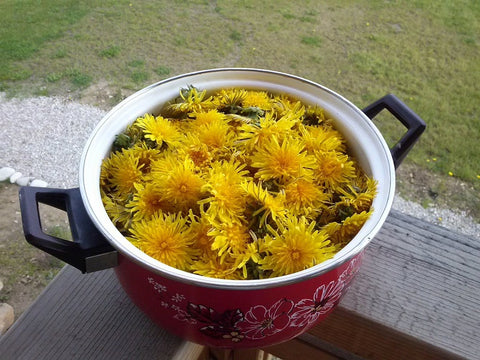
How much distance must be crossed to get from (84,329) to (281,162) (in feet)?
1.13

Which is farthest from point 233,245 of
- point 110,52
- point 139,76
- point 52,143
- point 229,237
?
point 110,52

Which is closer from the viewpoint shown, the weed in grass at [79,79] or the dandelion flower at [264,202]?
the dandelion flower at [264,202]

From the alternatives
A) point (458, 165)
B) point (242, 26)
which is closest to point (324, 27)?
point (242, 26)

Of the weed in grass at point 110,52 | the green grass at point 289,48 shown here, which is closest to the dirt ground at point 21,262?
the green grass at point 289,48

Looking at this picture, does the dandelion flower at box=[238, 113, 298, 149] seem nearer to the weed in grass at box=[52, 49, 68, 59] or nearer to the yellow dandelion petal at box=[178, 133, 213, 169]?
the yellow dandelion petal at box=[178, 133, 213, 169]

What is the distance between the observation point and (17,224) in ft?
4.92

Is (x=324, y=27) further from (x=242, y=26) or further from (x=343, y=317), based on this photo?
(x=343, y=317)

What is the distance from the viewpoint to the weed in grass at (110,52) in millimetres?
2295

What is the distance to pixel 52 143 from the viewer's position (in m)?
1.85

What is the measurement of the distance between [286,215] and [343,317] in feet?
0.81

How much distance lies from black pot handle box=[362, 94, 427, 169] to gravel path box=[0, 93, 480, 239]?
3.58ft

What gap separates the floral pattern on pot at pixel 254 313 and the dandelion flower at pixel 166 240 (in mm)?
28

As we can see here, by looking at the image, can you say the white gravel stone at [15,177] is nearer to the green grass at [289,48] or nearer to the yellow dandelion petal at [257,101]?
the green grass at [289,48]

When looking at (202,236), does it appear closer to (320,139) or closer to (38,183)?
(320,139)
